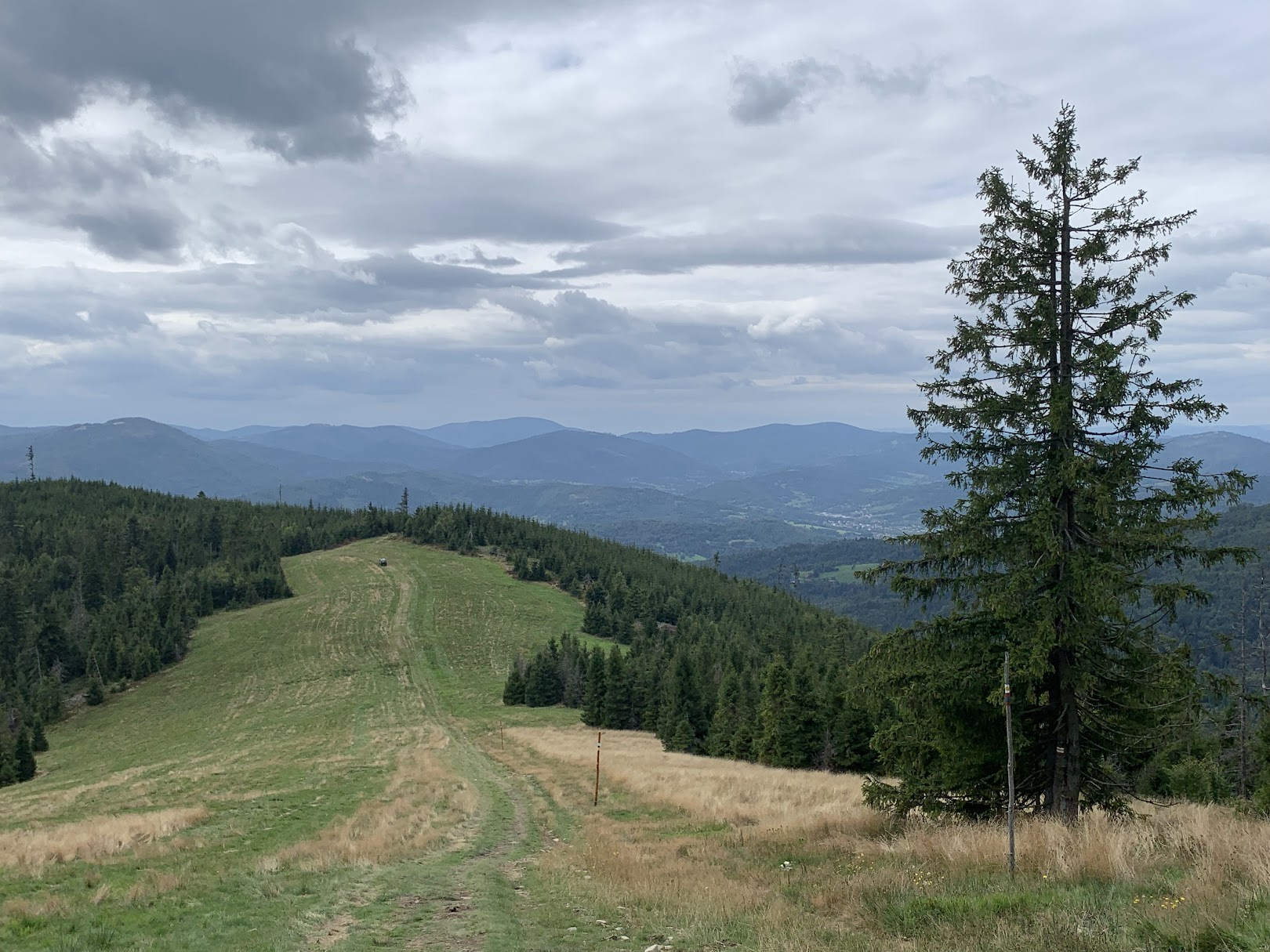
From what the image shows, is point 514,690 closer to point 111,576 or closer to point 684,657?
point 684,657

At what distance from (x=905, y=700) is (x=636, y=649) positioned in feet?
266

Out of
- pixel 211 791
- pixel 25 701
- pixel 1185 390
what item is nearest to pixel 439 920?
pixel 1185 390

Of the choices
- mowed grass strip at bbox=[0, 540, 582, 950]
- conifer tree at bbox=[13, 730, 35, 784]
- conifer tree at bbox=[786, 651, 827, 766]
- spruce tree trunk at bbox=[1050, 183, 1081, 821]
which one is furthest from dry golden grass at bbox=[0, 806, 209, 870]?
conifer tree at bbox=[13, 730, 35, 784]

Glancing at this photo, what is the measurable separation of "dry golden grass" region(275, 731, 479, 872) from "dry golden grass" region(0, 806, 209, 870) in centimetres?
346

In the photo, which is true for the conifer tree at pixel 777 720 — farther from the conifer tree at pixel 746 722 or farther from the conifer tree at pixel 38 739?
the conifer tree at pixel 38 739

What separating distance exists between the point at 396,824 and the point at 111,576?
126 m

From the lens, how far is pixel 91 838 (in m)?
16.9

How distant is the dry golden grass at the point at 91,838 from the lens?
15195mm

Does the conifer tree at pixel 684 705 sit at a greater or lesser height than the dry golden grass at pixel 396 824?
lesser

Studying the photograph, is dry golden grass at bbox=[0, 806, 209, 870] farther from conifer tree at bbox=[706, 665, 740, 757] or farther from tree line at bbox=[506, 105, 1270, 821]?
conifer tree at bbox=[706, 665, 740, 757]

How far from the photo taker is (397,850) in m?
17.1

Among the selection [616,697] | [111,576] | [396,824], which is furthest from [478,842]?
[111,576]

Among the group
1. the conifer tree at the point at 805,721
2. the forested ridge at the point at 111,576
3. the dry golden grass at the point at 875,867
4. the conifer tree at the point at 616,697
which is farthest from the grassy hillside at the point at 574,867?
the forested ridge at the point at 111,576

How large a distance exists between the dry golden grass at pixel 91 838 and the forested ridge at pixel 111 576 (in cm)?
4575
